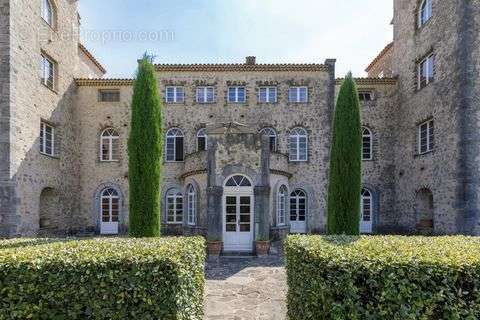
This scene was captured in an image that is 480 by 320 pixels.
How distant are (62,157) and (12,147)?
406cm

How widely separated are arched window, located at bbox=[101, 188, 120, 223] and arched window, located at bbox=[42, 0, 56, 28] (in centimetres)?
895

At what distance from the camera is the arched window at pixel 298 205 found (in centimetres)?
1812

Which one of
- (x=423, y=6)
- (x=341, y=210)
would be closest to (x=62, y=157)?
(x=341, y=210)

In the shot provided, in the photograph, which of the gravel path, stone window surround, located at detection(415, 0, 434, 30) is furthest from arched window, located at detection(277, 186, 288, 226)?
stone window surround, located at detection(415, 0, 434, 30)

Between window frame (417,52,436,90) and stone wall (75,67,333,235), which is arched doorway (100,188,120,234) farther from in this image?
window frame (417,52,436,90)

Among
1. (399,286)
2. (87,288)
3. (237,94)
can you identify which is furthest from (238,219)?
(399,286)

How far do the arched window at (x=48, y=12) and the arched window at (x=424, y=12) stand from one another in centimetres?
1806

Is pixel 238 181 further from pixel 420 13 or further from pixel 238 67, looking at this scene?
pixel 420 13

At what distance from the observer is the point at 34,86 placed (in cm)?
1418

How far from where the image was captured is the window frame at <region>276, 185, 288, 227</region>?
15.0 m

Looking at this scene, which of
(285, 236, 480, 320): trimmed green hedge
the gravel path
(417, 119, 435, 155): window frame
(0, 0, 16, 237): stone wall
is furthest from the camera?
(417, 119, 435, 155): window frame

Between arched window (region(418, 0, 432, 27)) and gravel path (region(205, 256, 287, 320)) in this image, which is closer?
gravel path (region(205, 256, 287, 320))

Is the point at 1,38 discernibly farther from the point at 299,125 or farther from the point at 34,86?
the point at 299,125

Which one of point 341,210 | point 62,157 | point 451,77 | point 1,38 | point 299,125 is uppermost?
point 1,38
